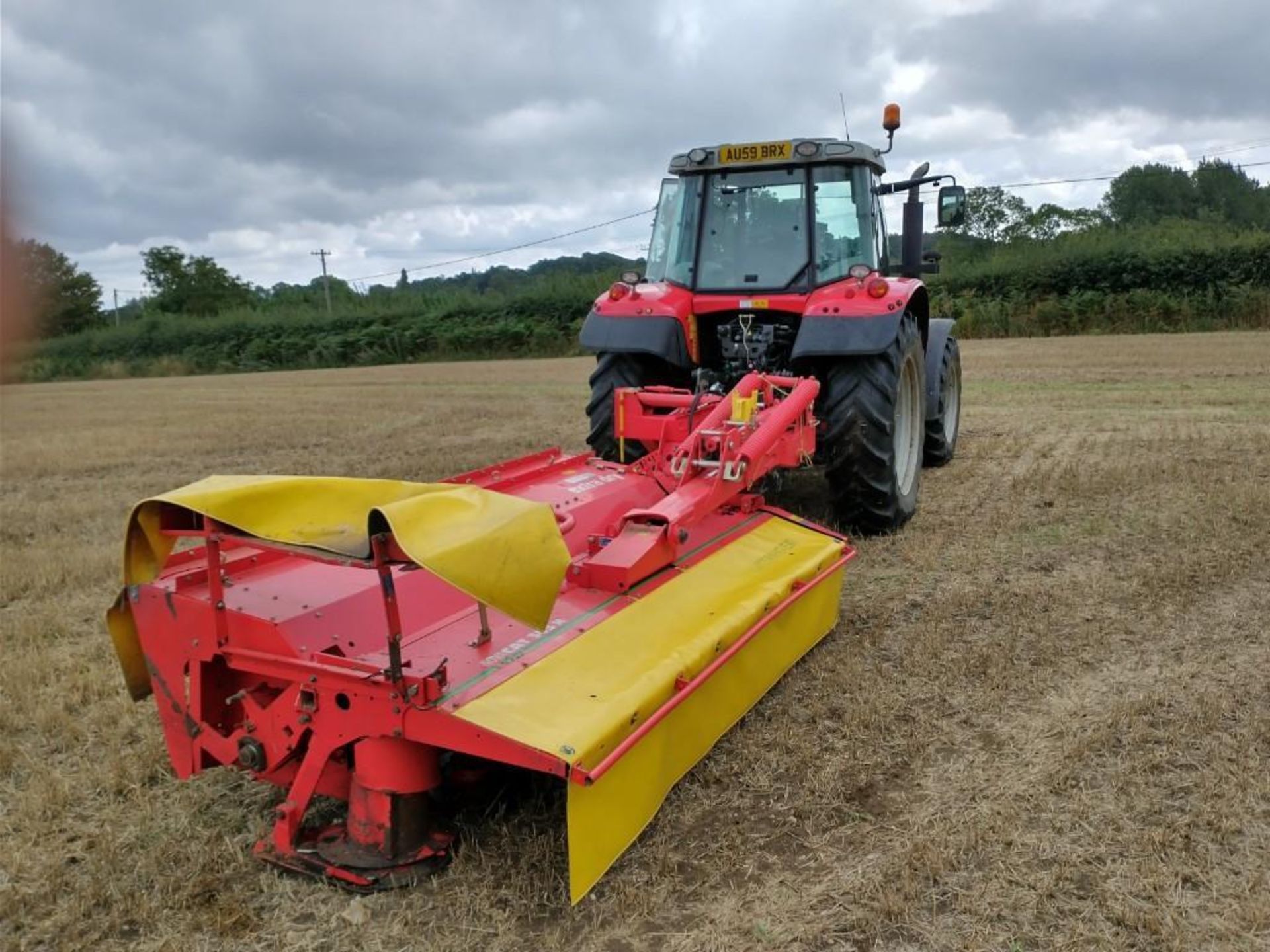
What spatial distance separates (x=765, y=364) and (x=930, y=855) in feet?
10.6

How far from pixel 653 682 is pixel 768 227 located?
3462 mm

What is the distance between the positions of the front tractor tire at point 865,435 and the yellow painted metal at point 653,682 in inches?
43.4

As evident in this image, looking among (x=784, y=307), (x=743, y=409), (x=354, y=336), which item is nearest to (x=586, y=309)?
(x=354, y=336)

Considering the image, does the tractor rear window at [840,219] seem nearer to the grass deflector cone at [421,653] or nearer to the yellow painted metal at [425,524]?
the grass deflector cone at [421,653]

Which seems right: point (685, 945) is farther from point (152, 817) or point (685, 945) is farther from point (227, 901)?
point (152, 817)

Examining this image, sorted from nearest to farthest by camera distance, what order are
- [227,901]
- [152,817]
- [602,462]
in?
[227,901], [152,817], [602,462]

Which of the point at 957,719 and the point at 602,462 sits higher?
the point at 602,462

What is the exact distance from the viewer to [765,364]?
17.6 feet

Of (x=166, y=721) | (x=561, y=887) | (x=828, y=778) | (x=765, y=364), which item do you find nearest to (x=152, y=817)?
(x=166, y=721)

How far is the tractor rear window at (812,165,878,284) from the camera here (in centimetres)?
544

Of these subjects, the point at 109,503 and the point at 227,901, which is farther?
the point at 109,503

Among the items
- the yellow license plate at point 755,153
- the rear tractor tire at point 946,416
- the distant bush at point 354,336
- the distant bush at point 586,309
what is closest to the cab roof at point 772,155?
the yellow license plate at point 755,153

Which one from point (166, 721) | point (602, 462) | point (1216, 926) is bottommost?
point (1216, 926)

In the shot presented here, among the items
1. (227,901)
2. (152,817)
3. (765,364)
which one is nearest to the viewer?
(227,901)
